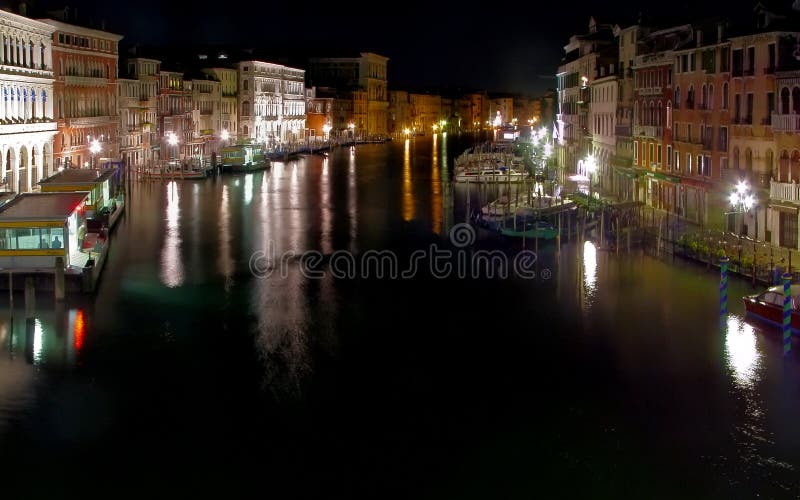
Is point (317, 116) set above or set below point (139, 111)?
above

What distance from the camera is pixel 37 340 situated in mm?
16953

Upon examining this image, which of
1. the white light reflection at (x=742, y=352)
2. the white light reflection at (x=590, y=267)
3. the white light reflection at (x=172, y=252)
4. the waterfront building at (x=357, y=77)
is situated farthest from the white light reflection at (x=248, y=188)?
the waterfront building at (x=357, y=77)

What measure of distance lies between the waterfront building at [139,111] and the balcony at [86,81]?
3.27 m

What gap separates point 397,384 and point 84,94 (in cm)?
3559

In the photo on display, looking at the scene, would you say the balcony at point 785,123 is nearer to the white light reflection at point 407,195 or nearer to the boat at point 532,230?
the boat at point 532,230

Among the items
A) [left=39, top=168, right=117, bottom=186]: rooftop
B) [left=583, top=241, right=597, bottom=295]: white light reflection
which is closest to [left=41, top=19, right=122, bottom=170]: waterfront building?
[left=39, top=168, right=117, bottom=186]: rooftop

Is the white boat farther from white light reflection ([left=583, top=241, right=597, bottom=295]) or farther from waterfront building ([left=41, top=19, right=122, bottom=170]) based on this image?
white light reflection ([left=583, top=241, right=597, bottom=295])

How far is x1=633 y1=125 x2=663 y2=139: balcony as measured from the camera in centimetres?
3303

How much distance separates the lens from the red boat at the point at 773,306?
55.6 feet

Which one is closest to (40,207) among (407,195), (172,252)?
(172,252)

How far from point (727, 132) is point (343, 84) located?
285 ft

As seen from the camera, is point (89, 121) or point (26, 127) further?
point (89, 121)

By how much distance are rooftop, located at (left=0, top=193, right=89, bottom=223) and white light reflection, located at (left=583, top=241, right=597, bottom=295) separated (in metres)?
10.7

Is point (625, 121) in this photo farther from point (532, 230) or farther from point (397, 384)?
Result: point (397, 384)
